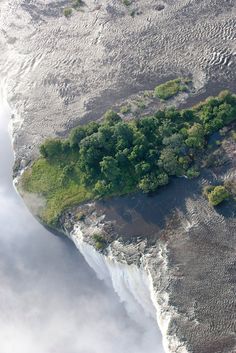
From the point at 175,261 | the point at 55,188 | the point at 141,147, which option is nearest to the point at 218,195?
the point at 175,261

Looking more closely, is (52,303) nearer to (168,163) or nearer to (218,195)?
(168,163)

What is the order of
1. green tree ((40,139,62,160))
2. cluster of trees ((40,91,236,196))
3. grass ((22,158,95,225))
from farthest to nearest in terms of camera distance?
green tree ((40,139,62,160)) < grass ((22,158,95,225)) < cluster of trees ((40,91,236,196))

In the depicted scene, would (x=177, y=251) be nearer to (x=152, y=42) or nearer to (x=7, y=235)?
(x=7, y=235)

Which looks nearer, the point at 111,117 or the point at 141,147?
the point at 141,147

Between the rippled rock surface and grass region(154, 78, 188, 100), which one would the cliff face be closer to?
grass region(154, 78, 188, 100)

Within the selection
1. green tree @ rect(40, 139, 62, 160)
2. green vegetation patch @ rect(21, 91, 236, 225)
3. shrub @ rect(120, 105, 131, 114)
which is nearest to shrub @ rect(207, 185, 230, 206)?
green vegetation patch @ rect(21, 91, 236, 225)

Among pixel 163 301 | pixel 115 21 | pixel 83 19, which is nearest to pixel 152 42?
pixel 115 21

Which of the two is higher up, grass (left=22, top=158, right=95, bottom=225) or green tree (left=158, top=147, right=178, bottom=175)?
grass (left=22, top=158, right=95, bottom=225)
